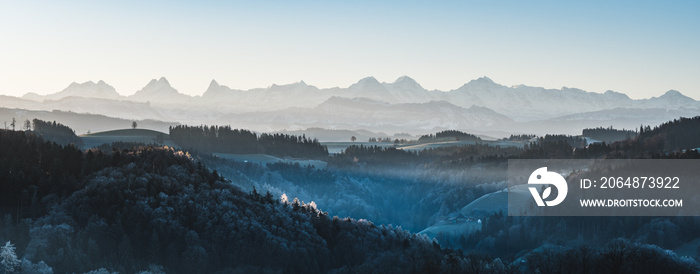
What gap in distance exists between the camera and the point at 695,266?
196125mm

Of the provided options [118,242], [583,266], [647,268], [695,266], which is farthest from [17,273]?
[695,266]

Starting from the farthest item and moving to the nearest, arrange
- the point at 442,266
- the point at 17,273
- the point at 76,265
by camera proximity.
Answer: the point at 442,266, the point at 76,265, the point at 17,273

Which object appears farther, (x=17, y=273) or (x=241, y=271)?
(x=241, y=271)

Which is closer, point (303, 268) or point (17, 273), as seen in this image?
point (17, 273)

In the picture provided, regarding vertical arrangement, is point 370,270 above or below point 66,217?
below

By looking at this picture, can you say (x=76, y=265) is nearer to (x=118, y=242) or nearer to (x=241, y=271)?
(x=118, y=242)

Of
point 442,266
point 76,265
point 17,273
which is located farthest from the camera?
point 442,266

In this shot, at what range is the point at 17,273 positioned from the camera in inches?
5817

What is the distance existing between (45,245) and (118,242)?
76.0 feet

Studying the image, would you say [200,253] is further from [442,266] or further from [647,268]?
[647,268]

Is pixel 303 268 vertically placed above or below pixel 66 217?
below

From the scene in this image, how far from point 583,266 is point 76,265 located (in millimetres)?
131612

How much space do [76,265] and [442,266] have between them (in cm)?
9281

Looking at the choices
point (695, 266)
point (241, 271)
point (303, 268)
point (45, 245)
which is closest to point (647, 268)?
point (695, 266)
